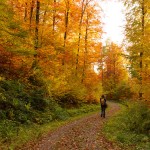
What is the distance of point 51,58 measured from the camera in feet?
68.2

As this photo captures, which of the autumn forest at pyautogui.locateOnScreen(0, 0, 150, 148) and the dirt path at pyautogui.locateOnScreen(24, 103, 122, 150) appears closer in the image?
the dirt path at pyautogui.locateOnScreen(24, 103, 122, 150)

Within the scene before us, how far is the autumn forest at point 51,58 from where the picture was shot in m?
15.0

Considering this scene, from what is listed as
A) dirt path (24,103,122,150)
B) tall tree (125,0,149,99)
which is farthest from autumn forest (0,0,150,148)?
dirt path (24,103,122,150)

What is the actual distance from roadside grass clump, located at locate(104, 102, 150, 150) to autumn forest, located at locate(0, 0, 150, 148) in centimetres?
27

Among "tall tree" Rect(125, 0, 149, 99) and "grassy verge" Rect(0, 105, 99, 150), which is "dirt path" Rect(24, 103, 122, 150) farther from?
"tall tree" Rect(125, 0, 149, 99)

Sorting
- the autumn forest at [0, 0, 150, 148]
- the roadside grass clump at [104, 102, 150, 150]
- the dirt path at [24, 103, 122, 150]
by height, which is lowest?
the dirt path at [24, 103, 122, 150]

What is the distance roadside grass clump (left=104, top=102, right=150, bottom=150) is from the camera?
12086 millimetres

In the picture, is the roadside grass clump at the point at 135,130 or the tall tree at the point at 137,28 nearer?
the roadside grass clump at the point at 135,130

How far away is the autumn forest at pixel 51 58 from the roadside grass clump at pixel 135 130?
0.27m

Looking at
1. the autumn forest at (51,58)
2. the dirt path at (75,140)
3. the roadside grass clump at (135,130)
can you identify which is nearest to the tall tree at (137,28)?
the autumn forest at (51,58)

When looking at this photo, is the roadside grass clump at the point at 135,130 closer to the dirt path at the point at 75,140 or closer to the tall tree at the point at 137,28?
the dirt path at the point at 75,140

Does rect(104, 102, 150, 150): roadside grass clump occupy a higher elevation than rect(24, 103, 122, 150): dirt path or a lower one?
higher

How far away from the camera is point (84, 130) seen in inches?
599

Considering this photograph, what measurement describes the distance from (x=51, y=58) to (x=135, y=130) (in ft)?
29.8
